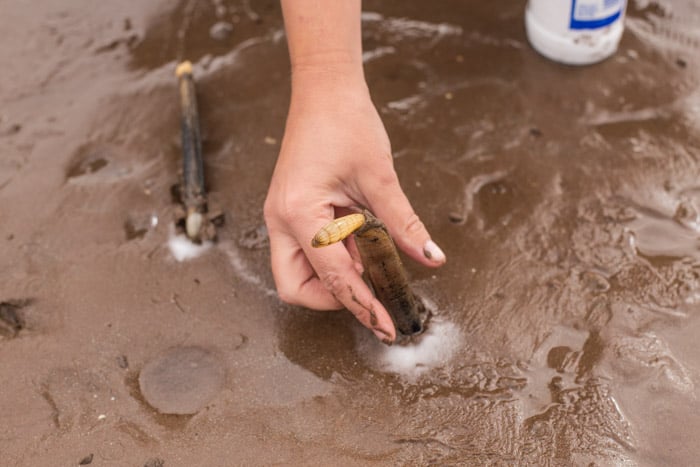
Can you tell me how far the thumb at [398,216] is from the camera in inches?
73.8

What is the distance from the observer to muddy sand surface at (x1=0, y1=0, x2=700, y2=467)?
6.34ft

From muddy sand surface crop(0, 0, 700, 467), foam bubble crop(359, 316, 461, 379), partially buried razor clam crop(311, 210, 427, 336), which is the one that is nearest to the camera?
partially buried razor clam crop(311, 210, 427, 336)

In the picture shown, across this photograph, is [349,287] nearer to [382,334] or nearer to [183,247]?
[382,334]

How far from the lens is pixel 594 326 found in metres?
2.11

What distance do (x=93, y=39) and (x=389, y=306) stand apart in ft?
6.47

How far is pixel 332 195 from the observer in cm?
193

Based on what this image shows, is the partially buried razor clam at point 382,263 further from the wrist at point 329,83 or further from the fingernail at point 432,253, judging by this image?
the wrist at point 329,83

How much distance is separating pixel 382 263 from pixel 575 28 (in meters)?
1.50

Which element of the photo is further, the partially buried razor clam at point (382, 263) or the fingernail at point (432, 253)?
the fingernail at point (432, 253)

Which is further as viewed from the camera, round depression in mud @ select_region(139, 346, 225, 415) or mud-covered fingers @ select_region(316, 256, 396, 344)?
round depression in mud @ select_region(139, 346, 225, 415)

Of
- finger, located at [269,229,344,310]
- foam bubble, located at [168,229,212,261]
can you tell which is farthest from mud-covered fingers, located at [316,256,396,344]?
foam bubble, located at [168,229,212,261]

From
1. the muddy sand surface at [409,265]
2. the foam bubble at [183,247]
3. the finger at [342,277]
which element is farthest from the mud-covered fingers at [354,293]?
the foam bubble at [183,247]

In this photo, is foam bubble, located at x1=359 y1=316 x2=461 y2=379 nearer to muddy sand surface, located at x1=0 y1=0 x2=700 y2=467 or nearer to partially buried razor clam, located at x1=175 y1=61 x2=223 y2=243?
muddy sand surface, located at x1=0 y1=0 x2=700 y2=467

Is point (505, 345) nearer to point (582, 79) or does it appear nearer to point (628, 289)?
point (628, 289)
